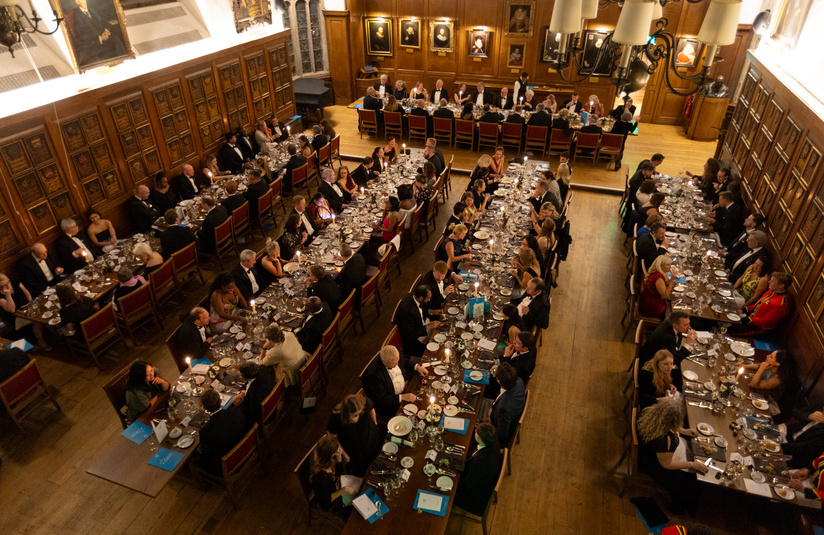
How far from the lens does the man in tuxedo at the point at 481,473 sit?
4637 mm

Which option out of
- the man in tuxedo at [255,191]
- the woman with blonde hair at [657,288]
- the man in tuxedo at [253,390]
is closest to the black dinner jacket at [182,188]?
the man in tuxedo at [255,191]

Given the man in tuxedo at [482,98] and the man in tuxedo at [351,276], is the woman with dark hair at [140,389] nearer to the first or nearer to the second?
the man in tuxedo at [351,276]

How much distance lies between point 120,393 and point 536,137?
1142 cm

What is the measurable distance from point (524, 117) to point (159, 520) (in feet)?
41.1

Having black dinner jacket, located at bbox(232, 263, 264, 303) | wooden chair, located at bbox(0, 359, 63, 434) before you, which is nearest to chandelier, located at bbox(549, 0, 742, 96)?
black dinner jacket, located at bbox(232, 263, 264, 303)

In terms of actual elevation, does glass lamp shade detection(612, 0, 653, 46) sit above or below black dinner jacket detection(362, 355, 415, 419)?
above

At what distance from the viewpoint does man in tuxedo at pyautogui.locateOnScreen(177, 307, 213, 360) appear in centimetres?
612

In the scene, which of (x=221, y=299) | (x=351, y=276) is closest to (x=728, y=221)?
(x=351, y=276)

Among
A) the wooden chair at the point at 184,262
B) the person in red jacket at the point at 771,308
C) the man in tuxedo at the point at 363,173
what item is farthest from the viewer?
the man in tuxedo at the point at 363,173

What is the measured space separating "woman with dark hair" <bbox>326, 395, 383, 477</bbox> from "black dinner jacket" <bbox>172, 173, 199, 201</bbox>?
7526 millimetres

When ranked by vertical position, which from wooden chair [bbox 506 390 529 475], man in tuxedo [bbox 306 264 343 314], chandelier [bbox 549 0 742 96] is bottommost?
wooden chair [bbox 506 390 529 475]

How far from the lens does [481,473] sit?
467 centimetres

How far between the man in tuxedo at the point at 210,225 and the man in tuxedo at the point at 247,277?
5.59 ft

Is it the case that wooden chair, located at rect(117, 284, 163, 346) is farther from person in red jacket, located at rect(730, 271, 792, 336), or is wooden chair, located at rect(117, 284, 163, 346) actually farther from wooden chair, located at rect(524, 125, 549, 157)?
wooden chair, located at rect(524, 125, 549, 157)
